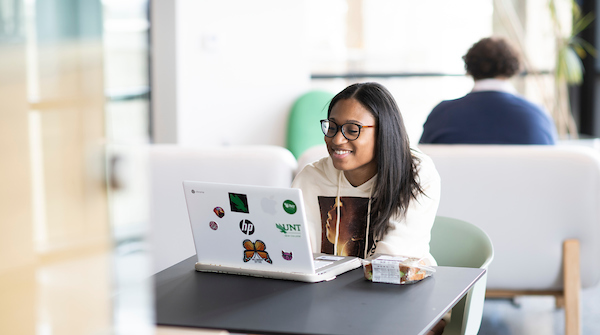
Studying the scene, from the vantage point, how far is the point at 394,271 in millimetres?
1396

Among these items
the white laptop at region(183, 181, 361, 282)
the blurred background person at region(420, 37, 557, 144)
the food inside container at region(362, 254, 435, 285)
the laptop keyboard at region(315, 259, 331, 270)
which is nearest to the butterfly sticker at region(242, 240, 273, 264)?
the white laptop at region(183, 181, 361, 282)

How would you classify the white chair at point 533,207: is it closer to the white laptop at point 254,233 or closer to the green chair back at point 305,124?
the white laptop at point 254,233

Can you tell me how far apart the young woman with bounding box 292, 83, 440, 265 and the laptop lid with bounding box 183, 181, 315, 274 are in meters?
0.39

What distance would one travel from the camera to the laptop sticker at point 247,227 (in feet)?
4.73

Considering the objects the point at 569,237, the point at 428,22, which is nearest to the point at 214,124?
the point at 428,22

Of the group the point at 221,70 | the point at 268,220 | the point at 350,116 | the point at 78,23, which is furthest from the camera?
the point at 221,70

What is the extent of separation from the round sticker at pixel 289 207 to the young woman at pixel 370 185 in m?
0.43

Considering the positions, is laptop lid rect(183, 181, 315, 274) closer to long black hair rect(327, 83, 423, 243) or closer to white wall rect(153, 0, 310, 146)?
long black hair rect(327, 83, 423, 243)

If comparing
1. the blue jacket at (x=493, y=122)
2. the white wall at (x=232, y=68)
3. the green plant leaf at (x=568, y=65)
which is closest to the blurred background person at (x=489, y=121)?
the blue jacket at (x=493, y=122)

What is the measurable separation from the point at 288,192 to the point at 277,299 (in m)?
0.23

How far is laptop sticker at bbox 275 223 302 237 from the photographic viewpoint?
139cm

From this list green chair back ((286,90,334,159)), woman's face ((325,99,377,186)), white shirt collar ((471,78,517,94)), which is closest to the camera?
woman's face ((325,99,377,186))

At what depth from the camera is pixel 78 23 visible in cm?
37

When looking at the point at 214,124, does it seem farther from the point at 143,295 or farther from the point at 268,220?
the point at 143,295
